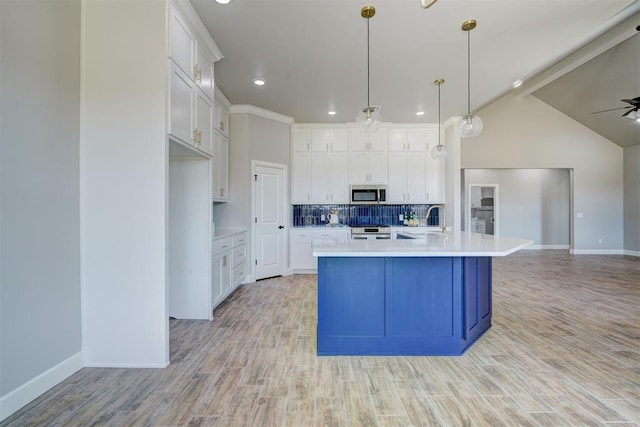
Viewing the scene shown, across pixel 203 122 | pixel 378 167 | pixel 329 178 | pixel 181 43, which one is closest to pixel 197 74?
pixel 181 43

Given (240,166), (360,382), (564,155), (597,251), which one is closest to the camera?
(360,382)

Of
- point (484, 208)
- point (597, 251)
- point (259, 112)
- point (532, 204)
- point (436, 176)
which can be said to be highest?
point (259, 112)

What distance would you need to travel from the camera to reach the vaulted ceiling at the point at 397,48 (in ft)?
8.70

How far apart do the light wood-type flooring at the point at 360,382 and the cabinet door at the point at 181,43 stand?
2.47 metres

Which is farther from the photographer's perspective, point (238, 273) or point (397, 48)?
point (238, 273)

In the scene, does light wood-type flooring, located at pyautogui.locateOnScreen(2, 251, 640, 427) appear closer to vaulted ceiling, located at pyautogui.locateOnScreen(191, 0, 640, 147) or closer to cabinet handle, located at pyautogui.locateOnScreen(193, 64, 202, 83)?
cabinet handle, located at pyautogui.locateOnScreen(193, 64, 202, 83)

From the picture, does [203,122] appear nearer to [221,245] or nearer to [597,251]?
[221,245]

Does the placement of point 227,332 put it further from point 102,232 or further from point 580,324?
point 580,324

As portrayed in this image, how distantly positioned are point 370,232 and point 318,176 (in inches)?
59.7

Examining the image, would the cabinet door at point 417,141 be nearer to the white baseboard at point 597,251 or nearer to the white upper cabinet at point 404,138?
the white upper cabinet at point 404,138

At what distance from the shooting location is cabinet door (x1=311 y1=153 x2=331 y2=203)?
595cm

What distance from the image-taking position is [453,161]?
5.71 m

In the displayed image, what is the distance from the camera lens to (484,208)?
385 inches

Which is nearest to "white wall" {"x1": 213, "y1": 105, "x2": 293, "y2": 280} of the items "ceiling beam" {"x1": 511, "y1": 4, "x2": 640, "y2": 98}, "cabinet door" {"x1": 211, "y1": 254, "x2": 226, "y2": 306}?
"cabinet door" {"x1": 211, "y1": 254, "x2": 226, "y2": 306}
